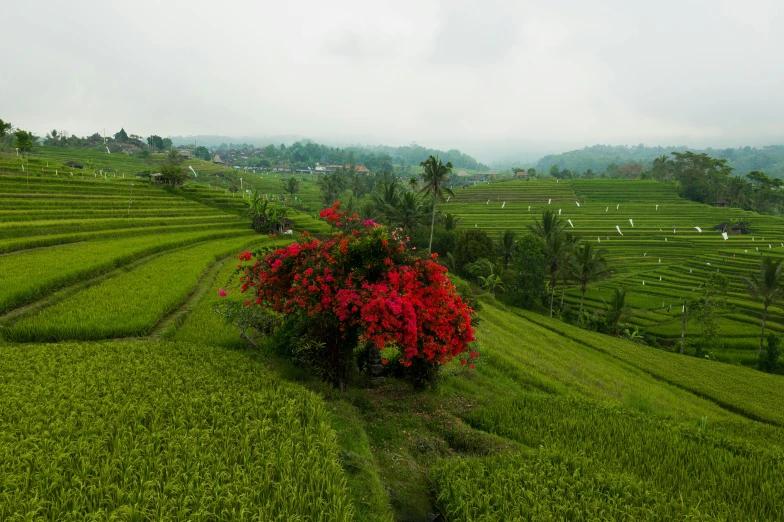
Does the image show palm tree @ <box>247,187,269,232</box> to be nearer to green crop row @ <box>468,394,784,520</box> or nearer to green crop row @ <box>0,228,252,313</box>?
green crop row @ <box>0,228,252,313</box>

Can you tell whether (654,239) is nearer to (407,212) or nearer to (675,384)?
(407,212)

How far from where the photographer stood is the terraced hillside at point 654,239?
26.1 metres

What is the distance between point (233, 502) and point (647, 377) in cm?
1751

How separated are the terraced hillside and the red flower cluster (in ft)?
72.3

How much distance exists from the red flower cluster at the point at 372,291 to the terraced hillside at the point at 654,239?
72.3ft

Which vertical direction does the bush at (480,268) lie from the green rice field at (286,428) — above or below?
below

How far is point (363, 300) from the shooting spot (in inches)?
272

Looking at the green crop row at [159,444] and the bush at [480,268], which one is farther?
the bush at [480,268]

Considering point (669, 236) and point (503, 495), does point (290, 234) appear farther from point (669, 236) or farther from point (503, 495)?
point (669, 236)

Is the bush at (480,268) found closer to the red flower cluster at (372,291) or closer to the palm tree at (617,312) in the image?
the palm tree at (617,312)

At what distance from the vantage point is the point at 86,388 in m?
5.84

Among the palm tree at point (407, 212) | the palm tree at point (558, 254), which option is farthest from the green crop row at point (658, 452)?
the palm tree at point (407, 212)

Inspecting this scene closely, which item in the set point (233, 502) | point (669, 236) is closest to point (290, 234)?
point (233, 502)

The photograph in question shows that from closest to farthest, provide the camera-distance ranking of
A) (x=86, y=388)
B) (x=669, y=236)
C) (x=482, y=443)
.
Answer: (x=86, y=388) → (x=482, y=443) → (x=669, y=236)
